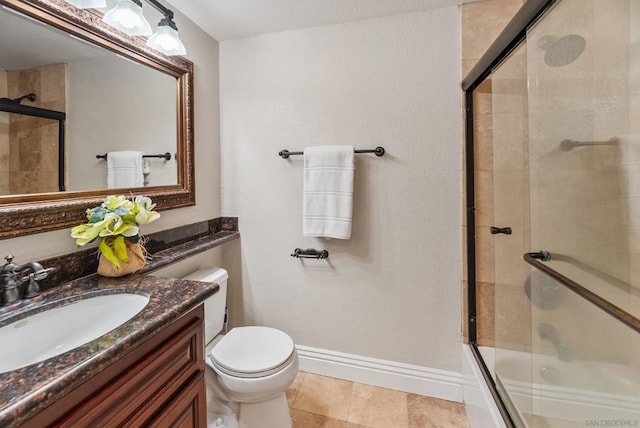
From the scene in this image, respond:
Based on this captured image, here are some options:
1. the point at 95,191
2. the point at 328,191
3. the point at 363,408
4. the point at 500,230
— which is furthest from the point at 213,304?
the point at 500,230

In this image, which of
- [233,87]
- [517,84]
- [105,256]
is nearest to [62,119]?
[105,256]

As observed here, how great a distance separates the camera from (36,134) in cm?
103

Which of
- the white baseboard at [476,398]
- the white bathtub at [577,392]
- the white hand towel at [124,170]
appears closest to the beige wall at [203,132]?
the white hand towel at [124,170]

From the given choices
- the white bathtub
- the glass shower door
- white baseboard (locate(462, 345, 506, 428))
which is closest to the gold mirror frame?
the glass shower door

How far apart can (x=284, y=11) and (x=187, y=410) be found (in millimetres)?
1863

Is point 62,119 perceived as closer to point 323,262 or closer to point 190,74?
point 190,74

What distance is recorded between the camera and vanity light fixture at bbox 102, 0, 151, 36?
1.14 m

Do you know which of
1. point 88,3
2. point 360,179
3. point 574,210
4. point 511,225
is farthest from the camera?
point 360,179

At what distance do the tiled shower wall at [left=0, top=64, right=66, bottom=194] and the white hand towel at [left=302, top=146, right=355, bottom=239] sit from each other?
1.10 metres

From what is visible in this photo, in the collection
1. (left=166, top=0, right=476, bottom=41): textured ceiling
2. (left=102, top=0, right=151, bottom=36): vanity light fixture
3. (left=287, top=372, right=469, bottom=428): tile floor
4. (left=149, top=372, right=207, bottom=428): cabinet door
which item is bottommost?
(left=287, top=372, right=469, bottom=428): tile floor

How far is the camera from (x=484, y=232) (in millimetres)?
1613

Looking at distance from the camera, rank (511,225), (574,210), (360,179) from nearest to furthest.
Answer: (574,210), (511,225), (360,179)

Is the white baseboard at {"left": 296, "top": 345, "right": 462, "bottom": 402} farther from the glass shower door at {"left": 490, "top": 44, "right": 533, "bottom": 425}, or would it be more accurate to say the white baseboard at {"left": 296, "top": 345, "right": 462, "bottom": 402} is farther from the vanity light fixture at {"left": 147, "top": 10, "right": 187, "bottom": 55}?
the vanity light fixture at {"left": 147, "top": 10, "right": 187, "bottom": 55}

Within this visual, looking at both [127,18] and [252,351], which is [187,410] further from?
[127,18]
